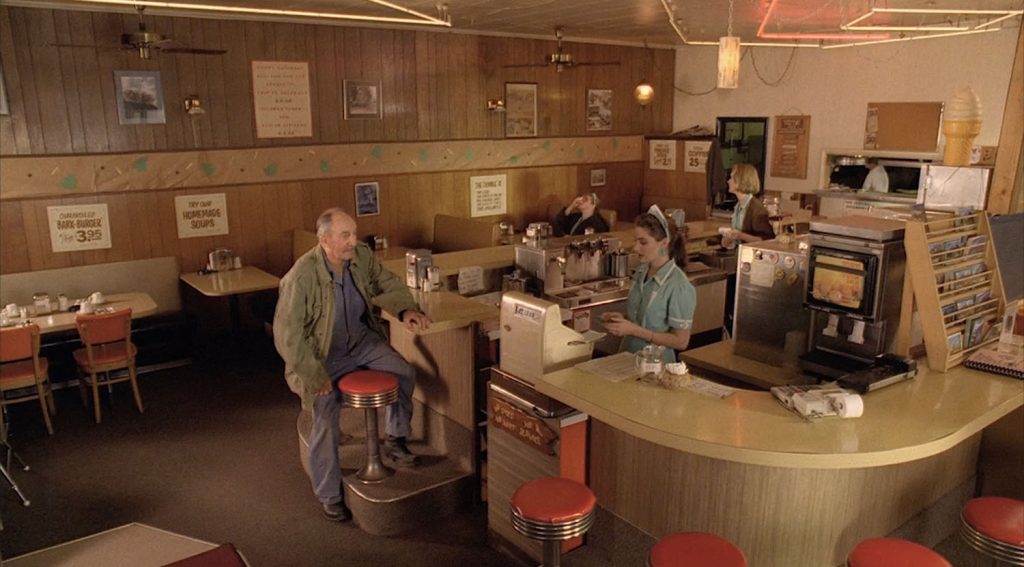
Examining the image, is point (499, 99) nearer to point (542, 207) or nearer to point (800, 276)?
point (542, 207)

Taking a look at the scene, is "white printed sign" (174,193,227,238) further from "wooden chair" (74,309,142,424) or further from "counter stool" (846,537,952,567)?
"counter stool" (846,537,952,567)

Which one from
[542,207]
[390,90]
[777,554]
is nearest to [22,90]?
[390,90]

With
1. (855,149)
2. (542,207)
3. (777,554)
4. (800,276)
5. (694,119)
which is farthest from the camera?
(694,119)

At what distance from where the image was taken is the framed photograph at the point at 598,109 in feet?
32.9

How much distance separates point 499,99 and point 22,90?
16.3ft

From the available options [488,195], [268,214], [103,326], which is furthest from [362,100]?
[103,326]

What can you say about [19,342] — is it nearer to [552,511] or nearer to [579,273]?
[579,273]

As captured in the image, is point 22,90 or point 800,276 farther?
point 22,90

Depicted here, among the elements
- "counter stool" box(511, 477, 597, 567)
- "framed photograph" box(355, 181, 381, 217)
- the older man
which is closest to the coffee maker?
"counter stool" box(511, 477, 597, 567)

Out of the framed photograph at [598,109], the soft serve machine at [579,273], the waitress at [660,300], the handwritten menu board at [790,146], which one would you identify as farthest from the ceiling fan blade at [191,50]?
the handwritten menu board at [790,146]

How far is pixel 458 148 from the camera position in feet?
28.9

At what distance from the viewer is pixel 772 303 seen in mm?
4008

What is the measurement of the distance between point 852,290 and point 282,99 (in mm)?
Answer: 5998

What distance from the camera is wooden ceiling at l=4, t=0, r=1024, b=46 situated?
5918 millimetres
